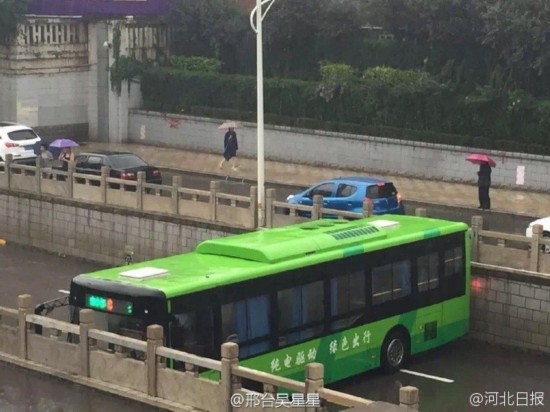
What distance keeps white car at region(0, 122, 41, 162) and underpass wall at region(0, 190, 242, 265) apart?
689cm

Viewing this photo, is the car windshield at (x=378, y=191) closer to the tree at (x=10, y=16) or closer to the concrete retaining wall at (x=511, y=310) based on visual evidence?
the concrete retaining wall at (x=511, y=310)

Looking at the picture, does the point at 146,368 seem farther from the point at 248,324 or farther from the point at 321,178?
the point at 321,178

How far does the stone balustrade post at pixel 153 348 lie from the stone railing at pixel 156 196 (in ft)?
29.1

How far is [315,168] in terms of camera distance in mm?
41125

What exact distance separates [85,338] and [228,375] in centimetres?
269

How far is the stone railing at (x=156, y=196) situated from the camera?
86.5 ft

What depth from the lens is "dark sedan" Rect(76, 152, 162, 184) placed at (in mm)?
33781

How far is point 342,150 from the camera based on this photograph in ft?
134

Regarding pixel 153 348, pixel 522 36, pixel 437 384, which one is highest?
pixel 522 36

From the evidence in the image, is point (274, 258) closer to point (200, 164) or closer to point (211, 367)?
point (211, 367)

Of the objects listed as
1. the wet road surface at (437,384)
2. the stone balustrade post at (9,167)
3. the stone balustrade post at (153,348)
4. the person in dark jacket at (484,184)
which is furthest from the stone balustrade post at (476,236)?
the stone balustrade post at (9,167)

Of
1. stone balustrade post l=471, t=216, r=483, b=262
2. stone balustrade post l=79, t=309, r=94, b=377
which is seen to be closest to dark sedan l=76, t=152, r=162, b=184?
stone balustrade post l=471, t=216, r=483, b=262

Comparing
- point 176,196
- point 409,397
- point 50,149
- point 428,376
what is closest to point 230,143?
point 50,149

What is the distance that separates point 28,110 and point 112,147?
333 cm
